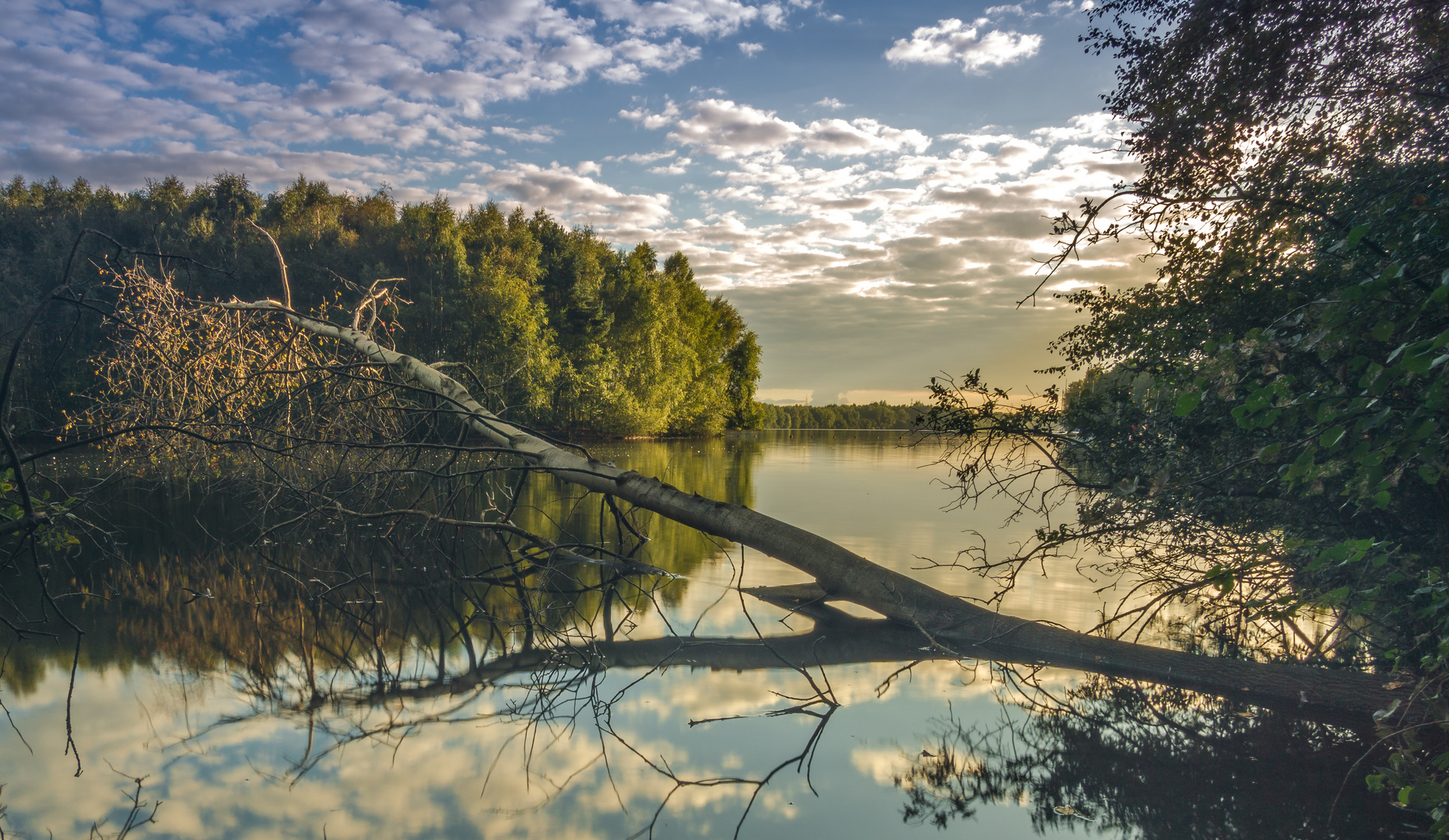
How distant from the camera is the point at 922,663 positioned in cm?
421

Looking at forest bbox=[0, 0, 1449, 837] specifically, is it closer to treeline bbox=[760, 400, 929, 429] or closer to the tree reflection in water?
the tree reflection in water

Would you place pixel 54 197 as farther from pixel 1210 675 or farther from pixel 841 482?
pixel 1210 675

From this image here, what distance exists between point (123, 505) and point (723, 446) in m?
21.2

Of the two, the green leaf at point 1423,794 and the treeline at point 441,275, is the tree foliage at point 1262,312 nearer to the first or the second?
the green leaf at point 1423,794

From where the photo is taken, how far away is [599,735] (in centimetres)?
314

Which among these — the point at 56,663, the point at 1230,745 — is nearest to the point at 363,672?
the point at 56,663

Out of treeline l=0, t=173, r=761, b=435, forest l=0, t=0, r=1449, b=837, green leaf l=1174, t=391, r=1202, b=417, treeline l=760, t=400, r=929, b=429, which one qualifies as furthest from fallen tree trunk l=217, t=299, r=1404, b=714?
treeline l=760, t=400, r=929, b=429

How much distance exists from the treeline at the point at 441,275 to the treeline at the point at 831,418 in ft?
80.4

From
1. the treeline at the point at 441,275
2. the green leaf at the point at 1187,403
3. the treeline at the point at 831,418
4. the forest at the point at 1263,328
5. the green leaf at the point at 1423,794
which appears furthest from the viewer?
the treeline at the point at 831,418

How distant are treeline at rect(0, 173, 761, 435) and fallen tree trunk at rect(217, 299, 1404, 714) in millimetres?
15675

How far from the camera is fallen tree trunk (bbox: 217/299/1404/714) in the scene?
3.69 meters

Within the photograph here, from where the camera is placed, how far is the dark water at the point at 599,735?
8.34 feet

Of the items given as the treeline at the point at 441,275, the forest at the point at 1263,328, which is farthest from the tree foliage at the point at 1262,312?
the treeline at the point at 441,275

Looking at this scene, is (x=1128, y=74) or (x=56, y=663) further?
(x=1128, y=74)
